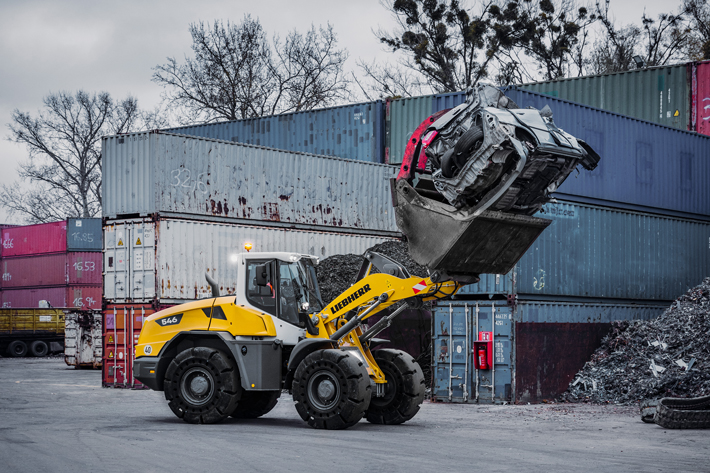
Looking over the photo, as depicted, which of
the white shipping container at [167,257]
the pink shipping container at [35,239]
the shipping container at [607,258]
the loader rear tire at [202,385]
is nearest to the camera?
the loader rear tire at [202,385]

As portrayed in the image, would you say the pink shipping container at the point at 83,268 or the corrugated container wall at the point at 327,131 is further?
the pink shipping container at the point at 83,268

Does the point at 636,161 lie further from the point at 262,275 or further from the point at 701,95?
the point at 262,275

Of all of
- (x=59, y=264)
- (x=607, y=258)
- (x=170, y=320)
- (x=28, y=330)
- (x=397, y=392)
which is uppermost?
(x=607, y=258)

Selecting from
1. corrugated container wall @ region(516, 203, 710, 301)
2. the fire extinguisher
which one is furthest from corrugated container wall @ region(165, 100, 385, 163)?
the fire extinguisher

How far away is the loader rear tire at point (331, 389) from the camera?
37.2 feet

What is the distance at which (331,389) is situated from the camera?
37.9 ft

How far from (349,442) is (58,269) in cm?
3450

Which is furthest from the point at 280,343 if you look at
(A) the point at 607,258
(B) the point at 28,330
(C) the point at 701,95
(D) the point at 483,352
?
(B) the point at 28,330

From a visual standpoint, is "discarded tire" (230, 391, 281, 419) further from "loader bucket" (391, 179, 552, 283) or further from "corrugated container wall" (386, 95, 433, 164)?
"corrugated container wall" (386, 95, 433, 164)

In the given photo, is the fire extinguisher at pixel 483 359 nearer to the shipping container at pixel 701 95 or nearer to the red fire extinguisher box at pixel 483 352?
the red fire extinguisher box at pixel 483 352

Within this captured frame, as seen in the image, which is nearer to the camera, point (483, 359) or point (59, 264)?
point (483, 359)

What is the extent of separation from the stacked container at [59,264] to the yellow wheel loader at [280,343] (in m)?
29.5

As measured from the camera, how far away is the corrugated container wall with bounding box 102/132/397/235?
62.2 ft

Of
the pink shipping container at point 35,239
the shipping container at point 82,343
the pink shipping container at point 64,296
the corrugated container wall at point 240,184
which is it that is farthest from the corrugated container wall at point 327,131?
the pink shipping container at point 35,239
